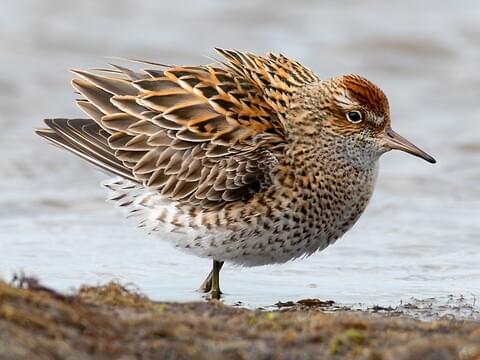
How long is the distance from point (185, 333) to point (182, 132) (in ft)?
11.4

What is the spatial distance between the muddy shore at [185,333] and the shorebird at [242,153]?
198 cm

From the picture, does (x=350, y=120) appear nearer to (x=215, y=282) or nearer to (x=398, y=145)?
(x=398, y=145)

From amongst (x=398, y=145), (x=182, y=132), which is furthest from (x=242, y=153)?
(x=398, y=145)

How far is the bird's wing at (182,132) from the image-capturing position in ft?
30.4

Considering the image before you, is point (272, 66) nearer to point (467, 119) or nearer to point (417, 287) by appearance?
point (417, 287)

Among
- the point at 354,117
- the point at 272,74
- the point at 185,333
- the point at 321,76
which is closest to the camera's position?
the point at 185,333

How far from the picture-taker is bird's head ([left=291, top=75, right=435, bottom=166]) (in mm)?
9305

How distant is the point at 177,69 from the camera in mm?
9805

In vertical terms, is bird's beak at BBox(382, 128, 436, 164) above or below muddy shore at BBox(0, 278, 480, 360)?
above

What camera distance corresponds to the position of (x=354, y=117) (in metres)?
9.43

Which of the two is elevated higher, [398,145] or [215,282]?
[398,145]

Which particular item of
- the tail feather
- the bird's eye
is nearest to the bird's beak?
the bird's eye

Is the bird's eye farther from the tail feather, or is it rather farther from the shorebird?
the tail feather

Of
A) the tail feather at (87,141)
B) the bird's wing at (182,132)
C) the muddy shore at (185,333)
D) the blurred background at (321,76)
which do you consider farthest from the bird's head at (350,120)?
the muddy shore at (185,333)
